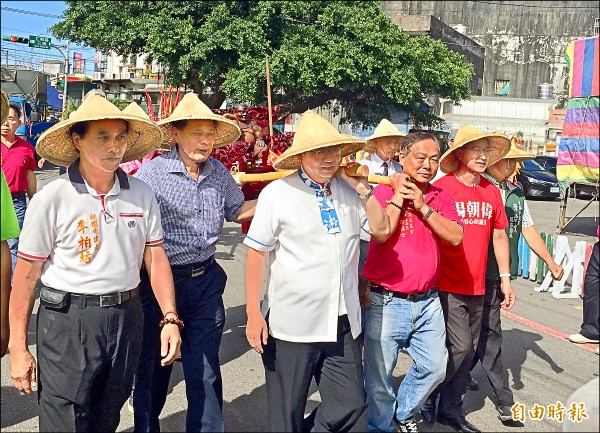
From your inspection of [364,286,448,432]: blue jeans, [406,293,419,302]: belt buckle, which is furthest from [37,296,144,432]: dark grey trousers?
[406,293,419,302]: belt buckle

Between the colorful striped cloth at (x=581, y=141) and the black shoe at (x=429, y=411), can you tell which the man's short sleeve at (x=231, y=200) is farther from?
the colorful striped cloth at (x=581, y=141)

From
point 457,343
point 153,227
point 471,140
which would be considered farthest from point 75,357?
point 471,140

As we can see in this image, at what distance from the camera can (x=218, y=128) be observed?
13.2 ft

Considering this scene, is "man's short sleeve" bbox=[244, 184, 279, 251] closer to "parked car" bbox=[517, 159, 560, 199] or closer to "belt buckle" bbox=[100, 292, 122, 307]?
"belt buckle" bbox=[100, 292, 122, 307]

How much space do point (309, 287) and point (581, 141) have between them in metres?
1.72

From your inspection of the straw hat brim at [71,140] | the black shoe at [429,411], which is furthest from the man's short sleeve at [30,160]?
the black shoe at [429,411]

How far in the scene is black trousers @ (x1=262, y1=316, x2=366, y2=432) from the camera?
326 centimetres

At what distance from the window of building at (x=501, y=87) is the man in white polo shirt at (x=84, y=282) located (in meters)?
44.7

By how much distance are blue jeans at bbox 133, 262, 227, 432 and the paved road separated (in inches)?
25.1

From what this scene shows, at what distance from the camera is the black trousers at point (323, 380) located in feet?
10.7

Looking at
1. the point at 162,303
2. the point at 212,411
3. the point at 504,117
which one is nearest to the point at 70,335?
the point at 162,303

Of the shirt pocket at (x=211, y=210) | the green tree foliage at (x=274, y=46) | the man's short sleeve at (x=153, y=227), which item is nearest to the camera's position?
the man's short sleeve at (x=153, y=227)

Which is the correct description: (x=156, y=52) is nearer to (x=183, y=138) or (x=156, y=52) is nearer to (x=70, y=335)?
(x=183, y=138)

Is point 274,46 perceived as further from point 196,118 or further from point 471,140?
point 196,118
